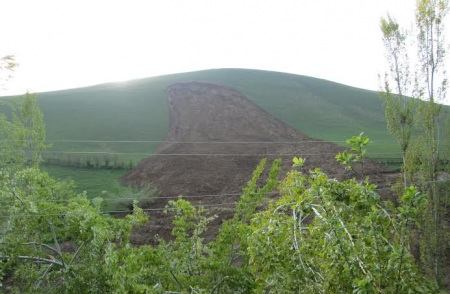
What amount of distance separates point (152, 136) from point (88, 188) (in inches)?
502

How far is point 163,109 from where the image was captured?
141 ft

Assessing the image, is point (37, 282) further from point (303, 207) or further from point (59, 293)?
point (303, 207)

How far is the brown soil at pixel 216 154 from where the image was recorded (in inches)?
808

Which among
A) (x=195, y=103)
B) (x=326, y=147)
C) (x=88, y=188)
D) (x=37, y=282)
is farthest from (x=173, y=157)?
(x=37, y=282)

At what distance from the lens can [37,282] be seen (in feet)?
25.7

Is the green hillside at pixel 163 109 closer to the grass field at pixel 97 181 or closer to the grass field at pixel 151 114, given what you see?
the grass field at pixel 151 114

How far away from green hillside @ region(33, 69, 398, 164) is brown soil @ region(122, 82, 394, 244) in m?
2.22

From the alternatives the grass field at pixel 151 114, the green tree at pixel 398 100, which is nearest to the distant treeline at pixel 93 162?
the grass field at pixel 151 114

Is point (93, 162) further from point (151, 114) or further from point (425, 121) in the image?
point (425, 121)

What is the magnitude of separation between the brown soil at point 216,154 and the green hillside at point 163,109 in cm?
222

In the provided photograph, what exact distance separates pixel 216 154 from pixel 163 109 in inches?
794

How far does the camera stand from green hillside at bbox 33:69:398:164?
3512cm

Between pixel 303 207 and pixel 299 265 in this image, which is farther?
pixel 303 207

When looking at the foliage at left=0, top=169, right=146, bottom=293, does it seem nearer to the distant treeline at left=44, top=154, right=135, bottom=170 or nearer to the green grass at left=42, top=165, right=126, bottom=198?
the green grass at left=42, top=165, right=126, bottom=198
